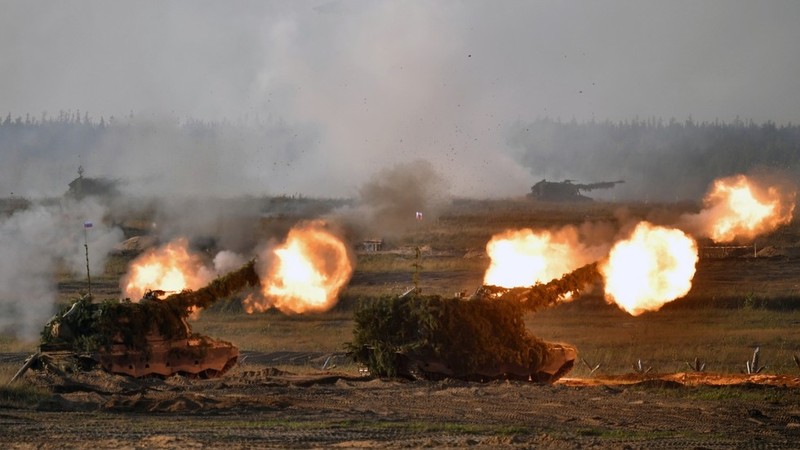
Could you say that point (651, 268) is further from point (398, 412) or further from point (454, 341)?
point (398, 412)

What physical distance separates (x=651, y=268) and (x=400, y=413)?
12480 millimetres

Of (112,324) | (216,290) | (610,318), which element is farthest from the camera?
(610,318)

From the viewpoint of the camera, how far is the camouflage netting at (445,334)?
1214 inches

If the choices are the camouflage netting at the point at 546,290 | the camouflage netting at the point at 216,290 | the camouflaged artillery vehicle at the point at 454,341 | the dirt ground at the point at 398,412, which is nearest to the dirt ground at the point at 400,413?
the dirt ground at the point at 398,412

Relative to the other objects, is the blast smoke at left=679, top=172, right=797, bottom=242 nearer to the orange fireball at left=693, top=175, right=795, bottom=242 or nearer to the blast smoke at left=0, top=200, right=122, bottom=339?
the orange fireball at left=693, top=175, right=795, bottom=242

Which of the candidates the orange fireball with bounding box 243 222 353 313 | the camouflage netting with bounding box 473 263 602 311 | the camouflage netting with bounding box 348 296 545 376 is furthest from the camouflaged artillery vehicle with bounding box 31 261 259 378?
the camouflage netting with bounding box 473 263 602 311

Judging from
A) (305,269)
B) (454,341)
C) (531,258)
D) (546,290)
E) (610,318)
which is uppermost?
(305,269)

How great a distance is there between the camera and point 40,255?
5106 cm

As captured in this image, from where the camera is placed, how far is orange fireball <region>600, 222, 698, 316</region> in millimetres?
34875

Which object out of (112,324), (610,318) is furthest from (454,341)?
(610,318)

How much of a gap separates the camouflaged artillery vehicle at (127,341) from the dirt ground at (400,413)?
649 millimetres

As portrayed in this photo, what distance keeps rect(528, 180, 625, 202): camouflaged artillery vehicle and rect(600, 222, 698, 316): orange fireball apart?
54321mm

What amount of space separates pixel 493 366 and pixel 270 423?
29.5ft

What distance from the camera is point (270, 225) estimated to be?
55.1m
